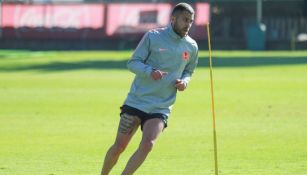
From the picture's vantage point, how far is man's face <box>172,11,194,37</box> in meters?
10.3

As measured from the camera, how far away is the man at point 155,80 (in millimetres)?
10352

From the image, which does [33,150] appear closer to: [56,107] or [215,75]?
[56,107]

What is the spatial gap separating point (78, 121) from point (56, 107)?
10.9 feet

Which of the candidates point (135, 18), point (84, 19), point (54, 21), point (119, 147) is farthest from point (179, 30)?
point (54, 21)

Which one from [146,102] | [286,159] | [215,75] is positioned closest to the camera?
[146,102]

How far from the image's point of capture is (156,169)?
1315 cm

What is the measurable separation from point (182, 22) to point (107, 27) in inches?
2212

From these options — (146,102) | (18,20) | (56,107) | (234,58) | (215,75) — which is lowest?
(18,20)

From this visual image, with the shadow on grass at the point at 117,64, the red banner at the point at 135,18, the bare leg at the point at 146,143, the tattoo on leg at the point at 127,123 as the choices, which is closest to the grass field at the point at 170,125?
the tattoo on leg at the point at 127,123

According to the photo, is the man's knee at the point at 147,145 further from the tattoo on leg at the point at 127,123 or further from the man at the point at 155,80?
the tattoo on leg at the point at 127,123

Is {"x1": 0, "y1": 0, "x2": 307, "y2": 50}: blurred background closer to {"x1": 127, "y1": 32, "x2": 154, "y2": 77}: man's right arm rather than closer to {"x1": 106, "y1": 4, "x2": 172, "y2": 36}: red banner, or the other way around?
{"x1": 106, "y1": 4, "x2": 172, "y2": 36}: red banner

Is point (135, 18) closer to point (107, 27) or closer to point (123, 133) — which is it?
point (107, 27)

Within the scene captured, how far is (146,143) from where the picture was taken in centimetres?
1029

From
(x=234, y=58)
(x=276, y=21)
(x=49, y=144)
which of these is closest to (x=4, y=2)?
(x=276, y=21)
